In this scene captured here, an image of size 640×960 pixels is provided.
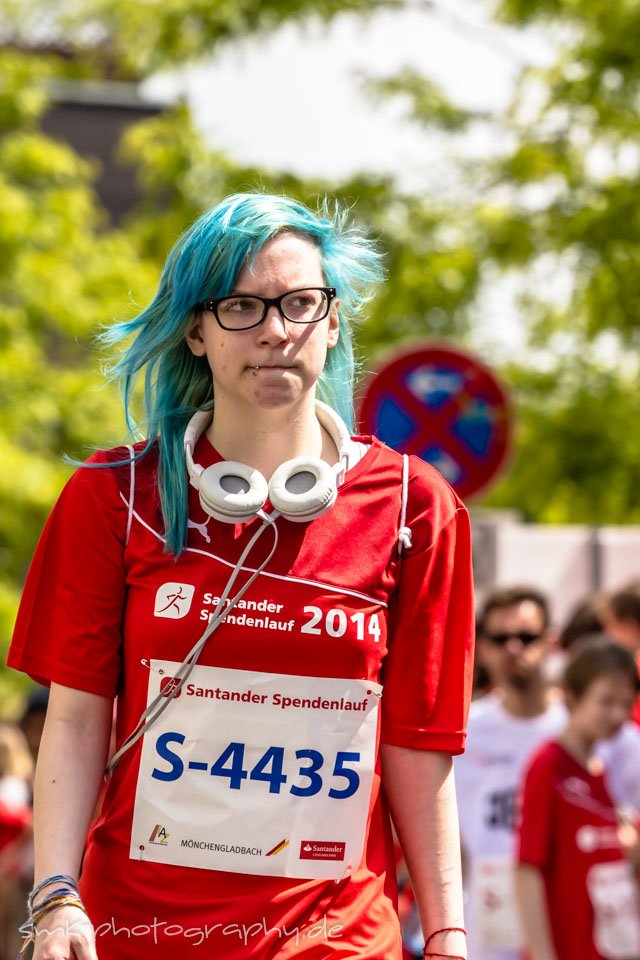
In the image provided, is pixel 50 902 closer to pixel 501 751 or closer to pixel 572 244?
pixel 501 751

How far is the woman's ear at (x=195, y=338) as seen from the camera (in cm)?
330

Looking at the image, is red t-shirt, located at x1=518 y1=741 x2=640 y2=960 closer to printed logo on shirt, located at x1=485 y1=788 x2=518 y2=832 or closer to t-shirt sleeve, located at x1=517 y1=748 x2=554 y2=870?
t-shirt sleeve, located at x1=517 y1=748 x2=554 y2=870

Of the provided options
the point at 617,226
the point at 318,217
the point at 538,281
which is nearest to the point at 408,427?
the point at 617,226

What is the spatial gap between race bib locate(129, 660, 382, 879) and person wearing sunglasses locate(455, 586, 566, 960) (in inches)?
171

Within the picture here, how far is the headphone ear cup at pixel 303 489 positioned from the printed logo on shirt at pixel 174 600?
0.74ft

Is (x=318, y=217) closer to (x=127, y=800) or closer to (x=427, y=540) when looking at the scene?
(x=427, y=540)

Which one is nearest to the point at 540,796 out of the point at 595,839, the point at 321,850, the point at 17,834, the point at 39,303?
the point at 595,839

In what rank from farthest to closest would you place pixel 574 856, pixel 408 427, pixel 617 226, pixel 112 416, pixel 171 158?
pixel 112 416, pixel 171 158, pixel 617 226, pixel 408 427, pixel 574 856

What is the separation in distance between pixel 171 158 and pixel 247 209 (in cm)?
1207

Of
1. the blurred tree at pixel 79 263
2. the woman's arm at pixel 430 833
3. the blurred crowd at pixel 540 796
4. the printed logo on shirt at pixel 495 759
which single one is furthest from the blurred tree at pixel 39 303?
the woman's arm at pixel 430 833

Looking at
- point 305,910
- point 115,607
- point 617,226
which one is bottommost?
point 305,910

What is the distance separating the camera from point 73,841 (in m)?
3.04

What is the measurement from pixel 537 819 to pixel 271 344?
13.0ft

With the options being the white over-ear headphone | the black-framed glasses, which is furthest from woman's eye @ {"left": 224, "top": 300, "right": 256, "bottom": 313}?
the white over-ear headphone
